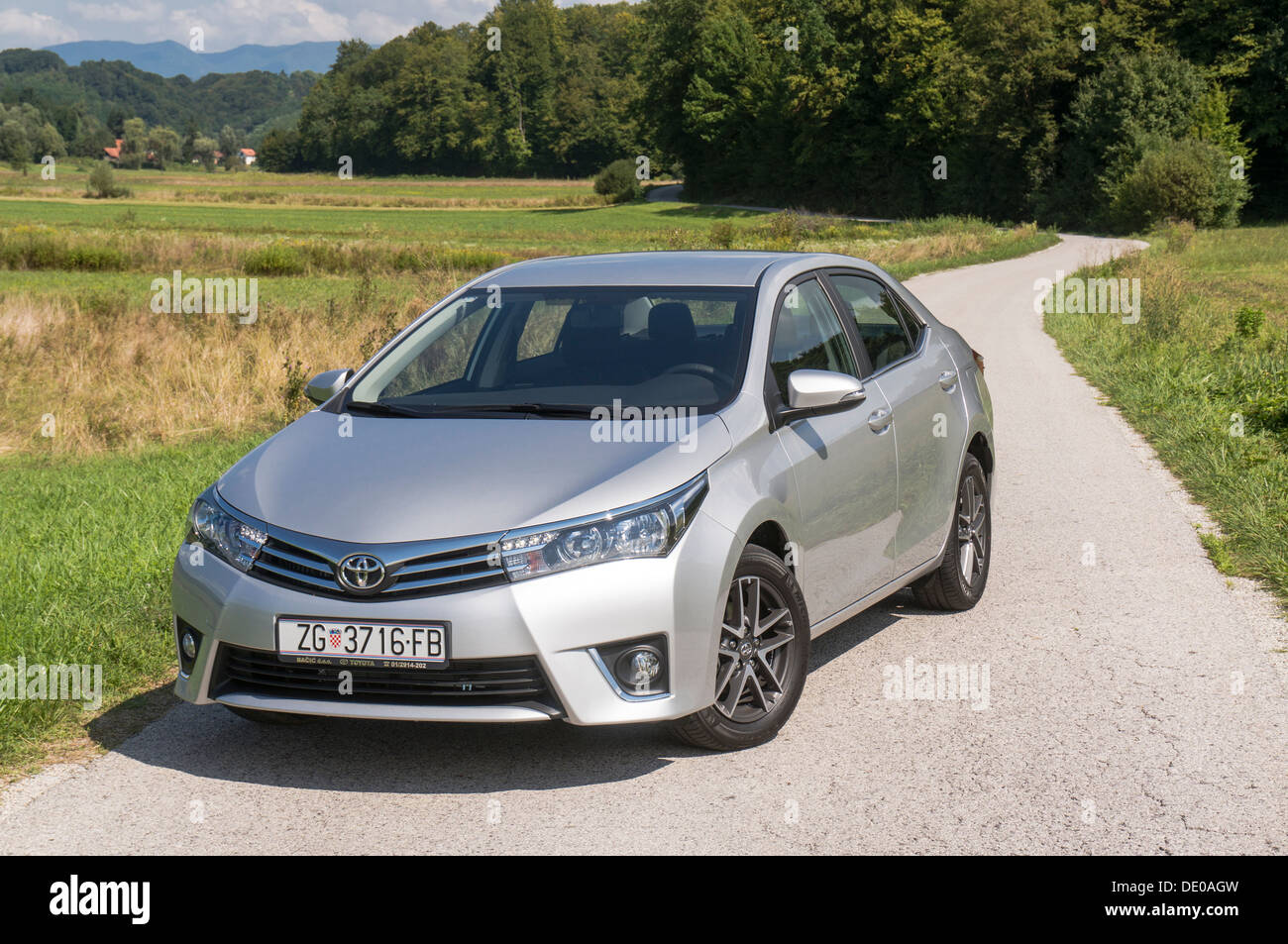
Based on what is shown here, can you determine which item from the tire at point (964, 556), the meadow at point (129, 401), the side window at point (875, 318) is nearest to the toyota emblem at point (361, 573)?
Answer: the meadow at point (129, 401)

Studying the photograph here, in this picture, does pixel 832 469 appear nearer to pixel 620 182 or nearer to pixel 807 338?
pixel 807 338

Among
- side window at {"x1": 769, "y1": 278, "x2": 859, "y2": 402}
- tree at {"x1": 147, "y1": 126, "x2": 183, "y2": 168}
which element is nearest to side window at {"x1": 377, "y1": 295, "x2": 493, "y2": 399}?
side window at {"x1": 769, "y1": 278, "x2": 859, "y2": 402}

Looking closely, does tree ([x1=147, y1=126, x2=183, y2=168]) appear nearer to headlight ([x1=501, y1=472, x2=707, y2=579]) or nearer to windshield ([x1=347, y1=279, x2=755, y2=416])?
windshield ([x1=347, y1=279, x2=755, y2=416])

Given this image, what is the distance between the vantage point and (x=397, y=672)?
441 cm

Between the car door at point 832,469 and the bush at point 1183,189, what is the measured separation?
2758 inches

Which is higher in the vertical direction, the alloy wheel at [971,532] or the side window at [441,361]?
the side window at [441,361]

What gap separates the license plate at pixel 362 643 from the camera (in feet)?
14.2

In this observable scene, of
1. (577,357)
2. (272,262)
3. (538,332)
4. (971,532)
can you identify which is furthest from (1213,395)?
(272,262)

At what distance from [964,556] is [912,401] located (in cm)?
105

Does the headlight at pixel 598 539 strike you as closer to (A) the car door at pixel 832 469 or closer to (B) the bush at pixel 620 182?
(A) the car door at pixel 832 469
